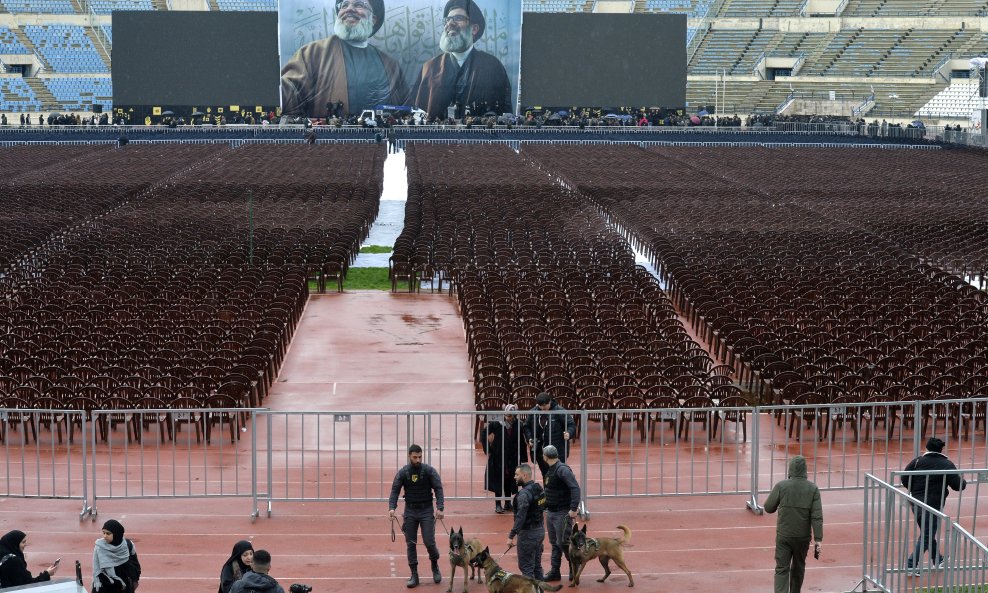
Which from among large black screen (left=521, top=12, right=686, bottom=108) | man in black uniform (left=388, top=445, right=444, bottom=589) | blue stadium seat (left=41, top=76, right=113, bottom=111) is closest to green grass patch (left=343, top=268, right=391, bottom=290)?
man in black uniform (left=388, top=445, right=444, bottom=589)

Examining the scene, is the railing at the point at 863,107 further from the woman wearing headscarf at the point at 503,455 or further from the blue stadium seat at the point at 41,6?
the woman wearing headscarf at the point at 503,455

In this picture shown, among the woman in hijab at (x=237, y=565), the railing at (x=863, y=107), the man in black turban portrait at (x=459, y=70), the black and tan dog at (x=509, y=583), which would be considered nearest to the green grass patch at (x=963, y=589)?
the black and tan dog at (x=509, y=583)

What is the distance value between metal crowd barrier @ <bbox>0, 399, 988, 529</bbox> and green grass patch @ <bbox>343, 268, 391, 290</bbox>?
11018 millimetres

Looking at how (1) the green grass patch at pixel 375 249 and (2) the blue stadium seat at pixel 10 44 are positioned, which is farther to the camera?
(2) the blue stadium seat at pixel 10 44

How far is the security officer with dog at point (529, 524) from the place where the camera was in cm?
992

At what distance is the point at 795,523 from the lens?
962 centimetres

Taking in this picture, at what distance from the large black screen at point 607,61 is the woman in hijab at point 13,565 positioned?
7629 centimetres

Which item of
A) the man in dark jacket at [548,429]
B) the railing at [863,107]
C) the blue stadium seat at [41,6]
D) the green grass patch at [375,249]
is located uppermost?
the blue stadium seat at [41,6]

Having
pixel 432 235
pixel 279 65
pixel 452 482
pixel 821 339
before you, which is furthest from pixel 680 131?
pixel 452 482

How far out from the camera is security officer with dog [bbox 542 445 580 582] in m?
10.1

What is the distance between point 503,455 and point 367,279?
15726 mm

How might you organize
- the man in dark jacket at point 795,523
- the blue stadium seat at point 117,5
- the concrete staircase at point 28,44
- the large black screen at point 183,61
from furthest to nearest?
1. the blue stadium seat at point 117,5
2. the concrete staircase at point 28,44
3. the large black screen at point 183,61
4. the man in dark jacket at point 795,523

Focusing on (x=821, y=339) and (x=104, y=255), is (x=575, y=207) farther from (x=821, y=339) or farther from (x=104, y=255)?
(x=821, y=339)

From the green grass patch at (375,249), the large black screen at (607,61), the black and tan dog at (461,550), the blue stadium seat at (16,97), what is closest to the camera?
the black and tan dog at (461,550)
